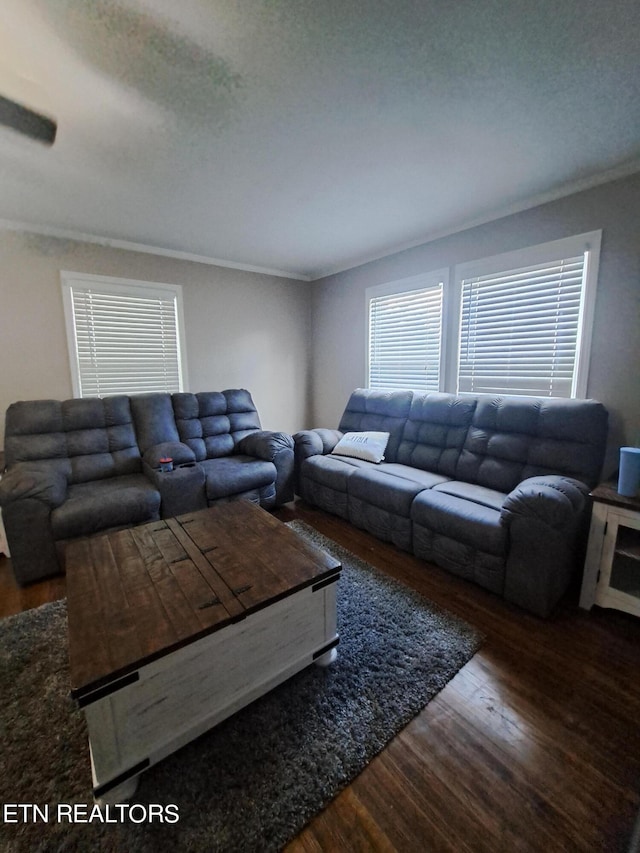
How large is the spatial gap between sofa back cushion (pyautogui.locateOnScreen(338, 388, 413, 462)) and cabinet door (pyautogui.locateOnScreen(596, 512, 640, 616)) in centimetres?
162

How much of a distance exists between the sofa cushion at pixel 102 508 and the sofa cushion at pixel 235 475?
1.40ft

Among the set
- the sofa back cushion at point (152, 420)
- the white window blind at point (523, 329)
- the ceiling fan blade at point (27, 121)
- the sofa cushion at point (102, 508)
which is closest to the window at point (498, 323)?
the white window blind at point (523, 329)

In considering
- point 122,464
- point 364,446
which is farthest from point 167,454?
point 364,446

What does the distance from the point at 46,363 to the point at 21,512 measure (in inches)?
59.0

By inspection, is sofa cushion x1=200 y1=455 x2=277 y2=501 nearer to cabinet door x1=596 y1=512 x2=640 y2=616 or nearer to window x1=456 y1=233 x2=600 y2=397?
window x1=456 y1=233 x2=600 y2=397

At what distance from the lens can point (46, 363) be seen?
300cm

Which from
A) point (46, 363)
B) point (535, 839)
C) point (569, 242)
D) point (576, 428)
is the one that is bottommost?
point (535, 839)

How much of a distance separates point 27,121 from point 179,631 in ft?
7.34

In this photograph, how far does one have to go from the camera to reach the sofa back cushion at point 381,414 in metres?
3.28

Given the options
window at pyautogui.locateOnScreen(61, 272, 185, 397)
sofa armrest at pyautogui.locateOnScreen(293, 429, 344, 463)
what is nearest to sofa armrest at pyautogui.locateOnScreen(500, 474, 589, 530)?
sofa armrest at pyautogui.locateOnScreen(293, 429, 344, 463)

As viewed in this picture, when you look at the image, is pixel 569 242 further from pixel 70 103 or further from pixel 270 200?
pixel 70 103

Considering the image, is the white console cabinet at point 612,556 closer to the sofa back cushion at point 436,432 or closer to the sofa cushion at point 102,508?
the sofa back cushion at point 436,432

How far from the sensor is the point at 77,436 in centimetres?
286

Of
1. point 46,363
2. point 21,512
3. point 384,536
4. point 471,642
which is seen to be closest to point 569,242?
point 384,536
